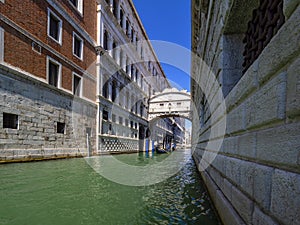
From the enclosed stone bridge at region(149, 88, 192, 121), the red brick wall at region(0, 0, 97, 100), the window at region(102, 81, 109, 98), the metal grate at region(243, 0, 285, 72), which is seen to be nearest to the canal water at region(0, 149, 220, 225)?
the metal grate at region(243, 0, 285, 72)

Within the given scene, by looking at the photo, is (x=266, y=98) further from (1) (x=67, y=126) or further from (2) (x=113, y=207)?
(1) (x=67, y=126)

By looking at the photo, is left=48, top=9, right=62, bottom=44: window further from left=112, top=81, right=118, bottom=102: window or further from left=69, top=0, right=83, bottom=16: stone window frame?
left=112, top=81, right=118, bottom=102: window

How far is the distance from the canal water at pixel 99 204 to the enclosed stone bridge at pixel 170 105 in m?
19.5

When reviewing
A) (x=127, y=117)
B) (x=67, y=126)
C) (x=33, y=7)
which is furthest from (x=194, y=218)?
(x=127, y=117)

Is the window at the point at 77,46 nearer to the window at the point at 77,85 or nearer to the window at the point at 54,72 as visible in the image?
the window at the point at 77,85

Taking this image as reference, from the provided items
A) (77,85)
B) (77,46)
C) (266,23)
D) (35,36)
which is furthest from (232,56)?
(77,46)

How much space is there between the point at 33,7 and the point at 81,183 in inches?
307

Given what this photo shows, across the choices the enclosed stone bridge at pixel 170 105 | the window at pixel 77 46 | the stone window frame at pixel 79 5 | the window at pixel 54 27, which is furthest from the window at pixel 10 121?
the enclosed stone bridge at pixel 170 105

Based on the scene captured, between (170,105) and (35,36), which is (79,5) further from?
(170,105)

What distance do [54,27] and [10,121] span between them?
5036 mm

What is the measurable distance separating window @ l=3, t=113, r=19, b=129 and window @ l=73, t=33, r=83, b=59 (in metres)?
5.15

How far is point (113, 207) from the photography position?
270 cm

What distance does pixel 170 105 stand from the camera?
23.8 meters

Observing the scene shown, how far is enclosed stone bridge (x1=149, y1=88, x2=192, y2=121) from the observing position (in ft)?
76.8
